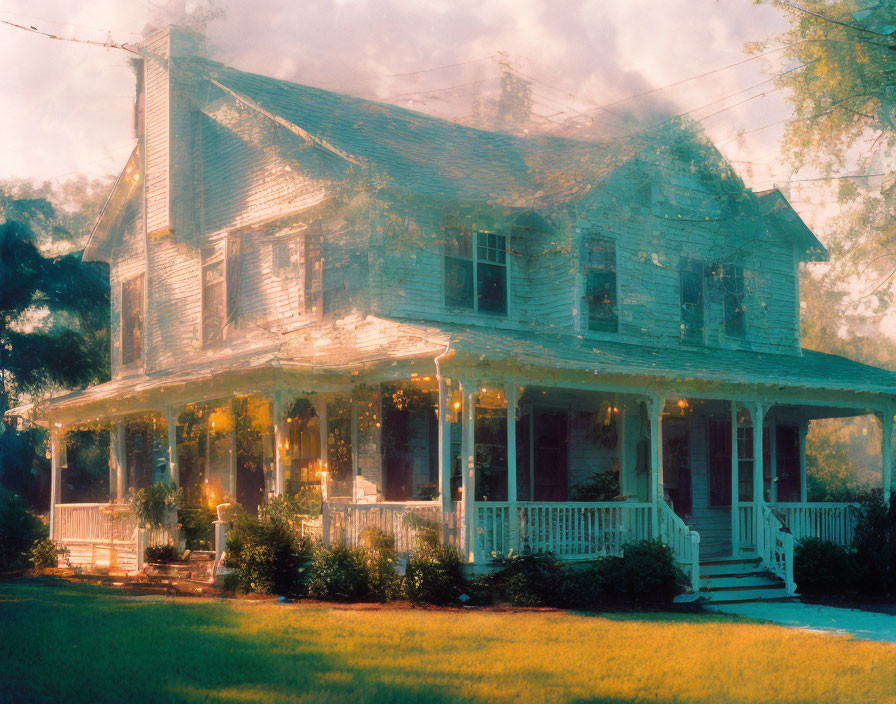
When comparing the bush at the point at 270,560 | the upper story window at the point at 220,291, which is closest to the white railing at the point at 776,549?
the bush at the point at 270,560

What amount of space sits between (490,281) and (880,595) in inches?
349

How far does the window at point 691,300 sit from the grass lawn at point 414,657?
27.8 ft

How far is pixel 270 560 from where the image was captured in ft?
51.3

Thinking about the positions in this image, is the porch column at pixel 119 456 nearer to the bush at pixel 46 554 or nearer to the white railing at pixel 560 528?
the bush at pixel 46 554

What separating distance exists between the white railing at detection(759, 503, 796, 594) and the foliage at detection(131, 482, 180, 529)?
1069 cm

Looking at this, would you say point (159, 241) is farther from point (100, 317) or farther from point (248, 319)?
point (100, 317)

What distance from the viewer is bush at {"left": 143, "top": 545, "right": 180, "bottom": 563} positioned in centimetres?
1923

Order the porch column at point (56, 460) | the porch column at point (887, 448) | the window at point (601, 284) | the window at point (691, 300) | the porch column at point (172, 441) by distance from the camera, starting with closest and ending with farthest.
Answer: the porch column at point (172, 441) → the window at point (601, 284) → the porch column at point (887, 448) → the window at point (691, 300) → the porch column at point (56, 460)

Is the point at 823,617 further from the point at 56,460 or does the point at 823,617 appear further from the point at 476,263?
the point at 56,460

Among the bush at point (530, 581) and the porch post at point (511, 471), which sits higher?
the porch post at point (511, 471)

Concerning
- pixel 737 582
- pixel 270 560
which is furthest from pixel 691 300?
pixel 270 560

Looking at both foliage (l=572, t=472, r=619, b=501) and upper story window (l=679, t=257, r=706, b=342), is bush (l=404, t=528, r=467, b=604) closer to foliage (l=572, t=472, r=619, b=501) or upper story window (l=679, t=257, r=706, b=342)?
foliage (l=572, t=472, r=619, b=501)

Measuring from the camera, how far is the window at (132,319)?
24.1 metres

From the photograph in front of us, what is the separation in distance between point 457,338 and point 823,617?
6533mm
